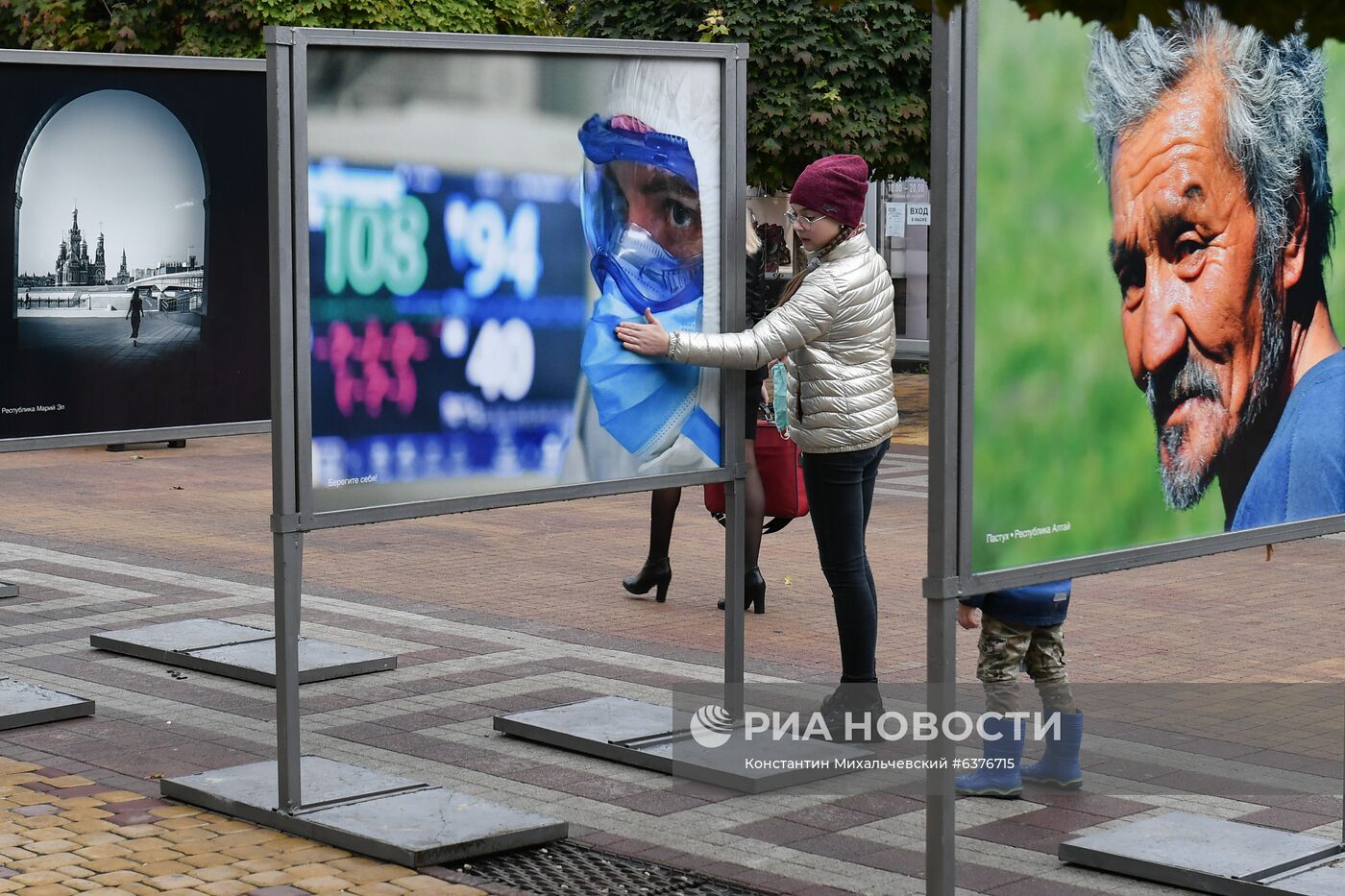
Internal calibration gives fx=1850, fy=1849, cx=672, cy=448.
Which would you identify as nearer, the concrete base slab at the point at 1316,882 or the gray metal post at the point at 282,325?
the concrete base slab at the point at 1316,882

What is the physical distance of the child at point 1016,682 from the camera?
5.73 metres

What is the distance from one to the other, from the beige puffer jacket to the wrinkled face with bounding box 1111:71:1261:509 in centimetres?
166

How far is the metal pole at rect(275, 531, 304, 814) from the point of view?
536cm

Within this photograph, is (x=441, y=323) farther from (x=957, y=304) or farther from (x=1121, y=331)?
(x=1121, y=331)

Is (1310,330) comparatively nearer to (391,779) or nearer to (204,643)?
(391,779)

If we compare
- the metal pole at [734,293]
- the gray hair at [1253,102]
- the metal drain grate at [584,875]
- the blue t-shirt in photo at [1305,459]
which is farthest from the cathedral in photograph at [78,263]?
the blue t-shirt in photo at [1305,459]

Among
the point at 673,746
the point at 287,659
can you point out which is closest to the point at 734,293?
the point at 673,746

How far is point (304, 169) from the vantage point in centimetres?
522

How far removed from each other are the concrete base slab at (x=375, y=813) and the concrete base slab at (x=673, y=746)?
2.39 feet

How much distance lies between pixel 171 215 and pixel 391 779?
8.87ft

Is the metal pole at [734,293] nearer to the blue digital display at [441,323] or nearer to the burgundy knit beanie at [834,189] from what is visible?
the burgundy knit beanie at [834,189]

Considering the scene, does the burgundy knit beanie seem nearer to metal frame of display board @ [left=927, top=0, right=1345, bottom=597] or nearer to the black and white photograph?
metal frame of display board @ [left=927, top=0, right=1345, bottom=597]

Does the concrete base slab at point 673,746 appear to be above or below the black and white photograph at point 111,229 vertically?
below

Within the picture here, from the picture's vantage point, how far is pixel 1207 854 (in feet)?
16.9
